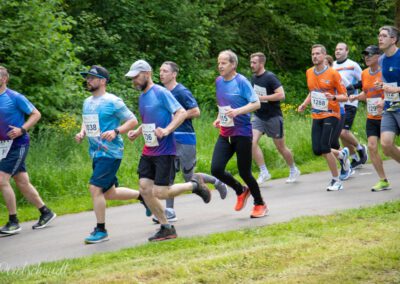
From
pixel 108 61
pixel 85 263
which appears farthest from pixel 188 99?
pixel 108 61

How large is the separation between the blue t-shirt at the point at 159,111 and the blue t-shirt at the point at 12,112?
80.2 inches

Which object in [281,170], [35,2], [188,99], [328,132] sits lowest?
[281,170]

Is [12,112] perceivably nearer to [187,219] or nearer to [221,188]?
[187,219]

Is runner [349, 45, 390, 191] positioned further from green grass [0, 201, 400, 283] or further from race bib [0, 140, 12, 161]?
race bib [0, 140, 12, 161]

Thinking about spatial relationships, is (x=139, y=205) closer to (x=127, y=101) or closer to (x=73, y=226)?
(x=73, y=226)

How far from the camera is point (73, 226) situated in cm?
1049

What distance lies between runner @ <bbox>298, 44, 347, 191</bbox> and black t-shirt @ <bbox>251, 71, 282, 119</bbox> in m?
1.02

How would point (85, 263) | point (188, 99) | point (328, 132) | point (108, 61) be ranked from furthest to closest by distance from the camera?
point (108, 61) → point (328, 132) → point (188, 99) → point (85, 263)

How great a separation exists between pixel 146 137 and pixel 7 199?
233 centimetres

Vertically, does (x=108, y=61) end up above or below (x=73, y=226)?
above

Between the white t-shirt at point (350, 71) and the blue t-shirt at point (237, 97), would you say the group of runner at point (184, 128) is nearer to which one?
the blue t-shirt at point (237, 97)

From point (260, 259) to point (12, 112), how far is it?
178 inches

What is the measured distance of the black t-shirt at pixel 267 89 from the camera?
12.9m

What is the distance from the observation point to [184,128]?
1047 centimetres
